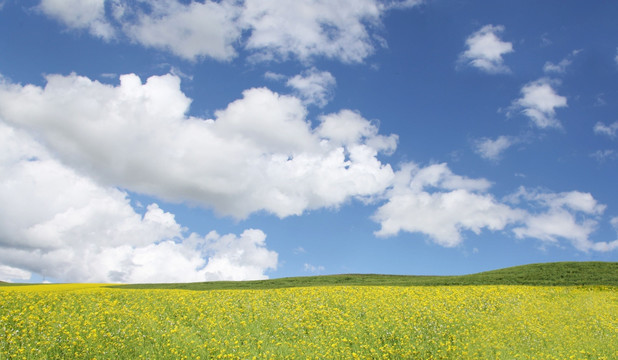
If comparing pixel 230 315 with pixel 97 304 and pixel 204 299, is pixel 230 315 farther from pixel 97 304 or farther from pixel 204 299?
pixel 97 304

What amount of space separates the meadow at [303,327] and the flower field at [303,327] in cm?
5

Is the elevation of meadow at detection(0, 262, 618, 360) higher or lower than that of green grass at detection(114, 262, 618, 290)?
lower

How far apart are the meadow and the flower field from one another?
0.05 meters

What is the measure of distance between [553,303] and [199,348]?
82.1 ft

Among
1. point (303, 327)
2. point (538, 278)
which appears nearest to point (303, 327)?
point (303, 327)

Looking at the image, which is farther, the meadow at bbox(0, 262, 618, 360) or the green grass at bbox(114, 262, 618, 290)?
the green grass at bbox(114, 262, 618, 290)

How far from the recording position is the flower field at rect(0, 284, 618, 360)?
15344 millimetres

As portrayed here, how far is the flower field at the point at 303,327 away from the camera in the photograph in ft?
50.3

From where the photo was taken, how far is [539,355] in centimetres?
1672

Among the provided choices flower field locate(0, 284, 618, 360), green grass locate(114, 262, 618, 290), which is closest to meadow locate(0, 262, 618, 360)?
flower field locate(0, 284, 618, 360)

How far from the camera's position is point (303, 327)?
61.6 feet

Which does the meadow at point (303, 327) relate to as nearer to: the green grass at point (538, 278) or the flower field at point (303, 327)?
the flower field at point (303, 327)

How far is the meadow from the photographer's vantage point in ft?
50.3

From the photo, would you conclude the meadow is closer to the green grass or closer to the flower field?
the flower field
